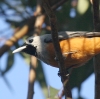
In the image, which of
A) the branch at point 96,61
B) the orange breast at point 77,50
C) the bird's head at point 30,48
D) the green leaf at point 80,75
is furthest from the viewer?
the green leaf at point 80,75

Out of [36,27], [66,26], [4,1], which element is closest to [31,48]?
[36,27]

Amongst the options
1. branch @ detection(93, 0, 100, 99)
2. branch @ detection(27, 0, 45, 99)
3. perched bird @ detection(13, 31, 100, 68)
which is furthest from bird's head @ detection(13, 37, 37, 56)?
branch @ detection(93, 0, 100, 99)

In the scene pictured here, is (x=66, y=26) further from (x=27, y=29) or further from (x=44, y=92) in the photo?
(x=44, y=92)

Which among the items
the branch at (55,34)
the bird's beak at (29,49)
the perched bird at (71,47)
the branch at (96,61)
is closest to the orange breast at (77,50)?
the perched bird at (71,47)

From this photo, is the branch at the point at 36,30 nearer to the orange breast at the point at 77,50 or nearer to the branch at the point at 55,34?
the orange breast at the point at 77,50

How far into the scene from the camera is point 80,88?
2436 millimetres

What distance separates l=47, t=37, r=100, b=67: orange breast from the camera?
2.22 m

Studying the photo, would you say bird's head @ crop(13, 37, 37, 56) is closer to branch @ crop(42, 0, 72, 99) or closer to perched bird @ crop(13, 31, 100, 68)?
perched bird @ crop(13, 31, 100, 68)

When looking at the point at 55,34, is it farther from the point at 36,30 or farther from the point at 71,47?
the point at 36,30

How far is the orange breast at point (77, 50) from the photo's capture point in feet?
7.28

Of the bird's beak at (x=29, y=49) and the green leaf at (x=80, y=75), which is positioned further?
the green leaf at (x=80, y=75)

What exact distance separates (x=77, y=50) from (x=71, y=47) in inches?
1.6

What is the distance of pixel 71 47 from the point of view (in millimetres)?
2281

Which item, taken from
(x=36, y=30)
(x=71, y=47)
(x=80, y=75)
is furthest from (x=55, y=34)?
(x=36, y=30)
